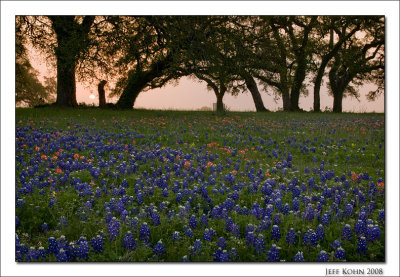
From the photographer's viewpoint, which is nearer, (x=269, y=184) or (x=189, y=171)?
(x=269, y=184)

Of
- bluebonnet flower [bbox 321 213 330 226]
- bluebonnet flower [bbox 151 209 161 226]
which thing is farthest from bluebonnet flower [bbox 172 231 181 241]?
bluebonnet flower [bbox 321 213 330 226]

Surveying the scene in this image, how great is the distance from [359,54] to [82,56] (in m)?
21.3

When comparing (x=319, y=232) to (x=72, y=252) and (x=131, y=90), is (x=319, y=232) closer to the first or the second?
(x=72, y=252)

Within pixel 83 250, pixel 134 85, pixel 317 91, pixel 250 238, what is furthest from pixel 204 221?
pixel 317 91

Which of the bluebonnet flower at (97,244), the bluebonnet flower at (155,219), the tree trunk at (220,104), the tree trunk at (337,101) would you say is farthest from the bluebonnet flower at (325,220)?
the tree trunk at (337,101)

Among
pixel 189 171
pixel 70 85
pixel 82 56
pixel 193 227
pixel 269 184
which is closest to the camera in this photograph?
pixel 193 227

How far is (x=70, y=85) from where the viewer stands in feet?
72.9

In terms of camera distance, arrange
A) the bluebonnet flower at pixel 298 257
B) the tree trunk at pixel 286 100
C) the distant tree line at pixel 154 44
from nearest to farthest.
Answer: the bluebonnet flower at pixel 298 257
the distant tree line at pixel 154 44
the tree trunk at pixel 286 100

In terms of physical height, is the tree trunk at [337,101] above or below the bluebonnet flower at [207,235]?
above

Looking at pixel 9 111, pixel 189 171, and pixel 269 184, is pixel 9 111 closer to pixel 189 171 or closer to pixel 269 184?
pixel 189 171

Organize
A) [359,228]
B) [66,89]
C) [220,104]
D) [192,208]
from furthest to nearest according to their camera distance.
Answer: [220,104]
[66,89]
[192,208]
[359,228]

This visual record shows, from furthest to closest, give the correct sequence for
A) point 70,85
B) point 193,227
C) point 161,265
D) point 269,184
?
point 70,85, point 269,184, point 193,227, point 161,265

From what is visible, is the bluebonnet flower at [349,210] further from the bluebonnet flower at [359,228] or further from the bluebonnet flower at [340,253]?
the bluebonnet flower at [340,253]

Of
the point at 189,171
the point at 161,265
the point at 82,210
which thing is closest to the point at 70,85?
the point at 189,171
